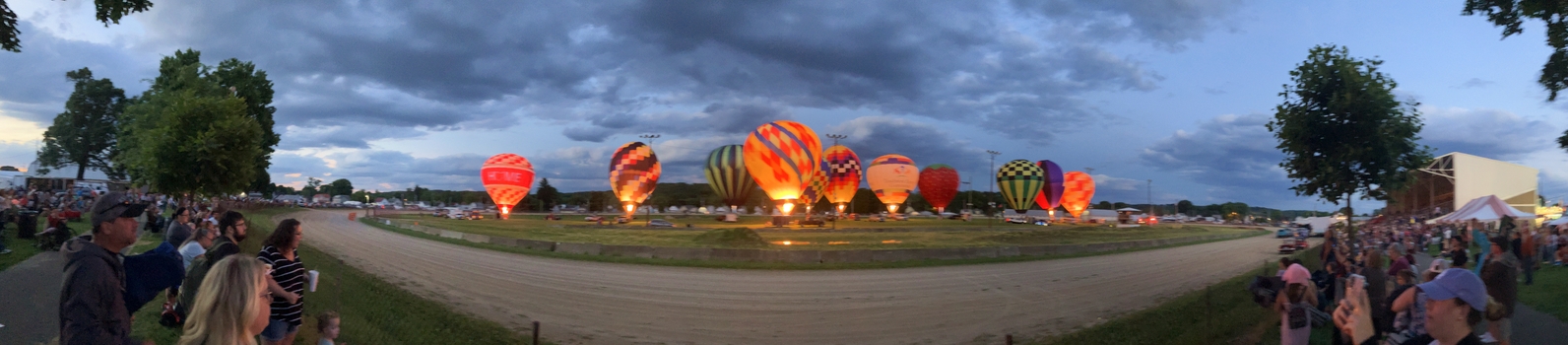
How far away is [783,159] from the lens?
45.2m

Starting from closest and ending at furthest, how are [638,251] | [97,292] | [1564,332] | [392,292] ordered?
1. [97,292]
2. [1564,332]
3. [392,292]
4. [638,251]

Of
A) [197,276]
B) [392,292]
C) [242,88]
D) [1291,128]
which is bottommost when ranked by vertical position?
[392,292]

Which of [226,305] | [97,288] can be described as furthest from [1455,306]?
[97,288]

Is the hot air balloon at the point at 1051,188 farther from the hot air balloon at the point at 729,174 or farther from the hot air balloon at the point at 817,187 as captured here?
the hot air balloon at the point at 729,174

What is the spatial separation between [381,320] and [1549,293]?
19692 mm

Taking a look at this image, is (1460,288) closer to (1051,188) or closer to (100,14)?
(100,14)

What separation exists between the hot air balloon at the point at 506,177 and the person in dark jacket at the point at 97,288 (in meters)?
57.5

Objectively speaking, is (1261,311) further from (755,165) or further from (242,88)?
(242,88)

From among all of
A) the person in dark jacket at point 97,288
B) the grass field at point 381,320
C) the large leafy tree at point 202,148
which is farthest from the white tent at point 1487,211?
the large leafy tree at point 202,148

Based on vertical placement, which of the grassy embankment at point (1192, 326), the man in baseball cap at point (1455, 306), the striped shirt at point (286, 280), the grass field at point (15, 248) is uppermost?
the man in baseball cap at point (1455, 306)

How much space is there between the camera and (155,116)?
28.4m

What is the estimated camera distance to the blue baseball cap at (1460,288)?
134 inches

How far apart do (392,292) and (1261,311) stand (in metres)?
15.3

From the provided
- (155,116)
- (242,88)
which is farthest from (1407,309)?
(242,88)
